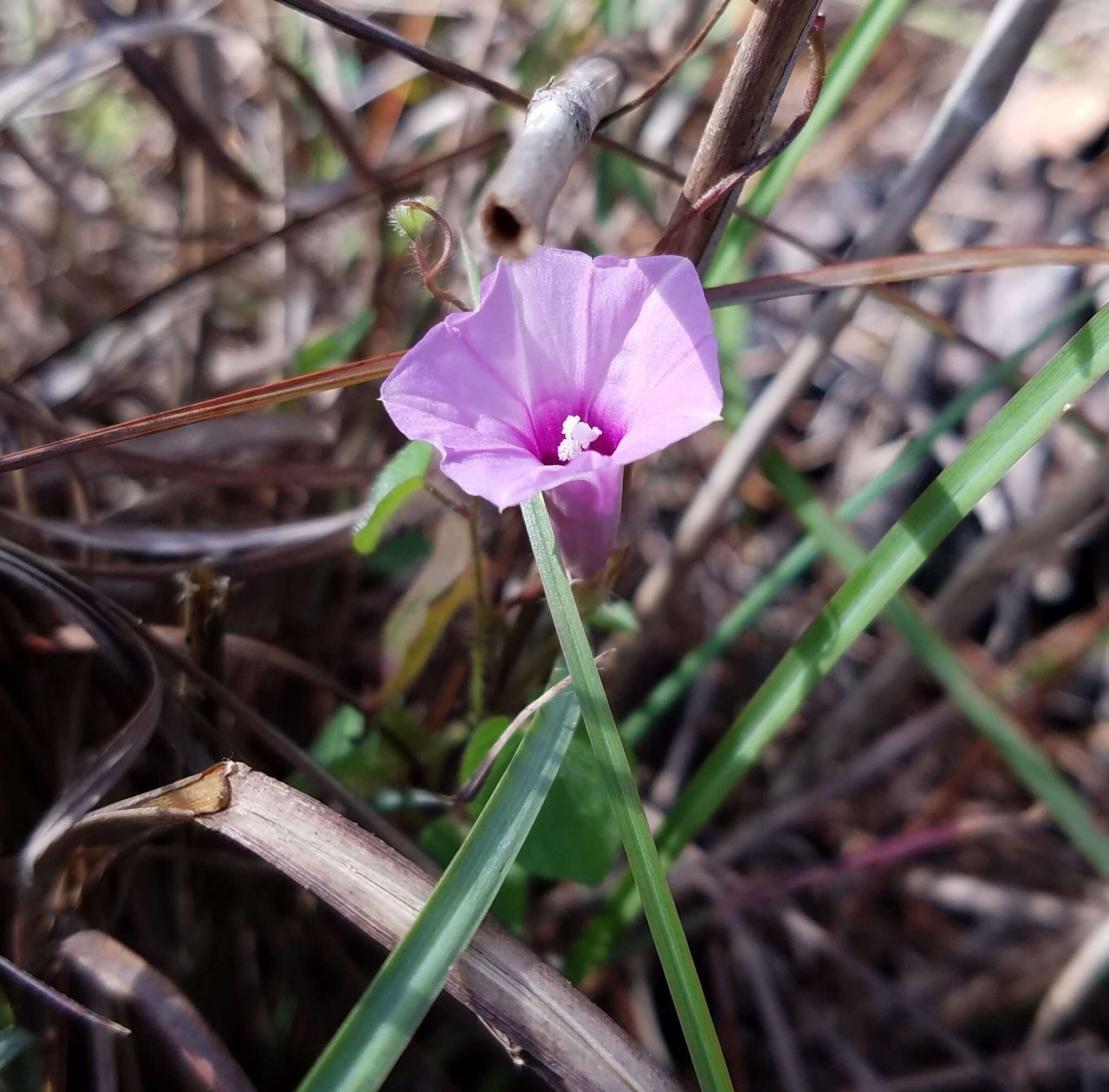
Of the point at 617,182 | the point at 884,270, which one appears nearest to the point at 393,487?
the point at 884,270

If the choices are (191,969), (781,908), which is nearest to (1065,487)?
(781,908)

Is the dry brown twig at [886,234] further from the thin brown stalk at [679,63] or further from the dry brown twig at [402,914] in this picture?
the dry brown twig at [402,914]

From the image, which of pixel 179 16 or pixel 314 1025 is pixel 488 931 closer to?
pixel 314 1025

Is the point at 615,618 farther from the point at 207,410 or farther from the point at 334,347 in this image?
the point at 334,347

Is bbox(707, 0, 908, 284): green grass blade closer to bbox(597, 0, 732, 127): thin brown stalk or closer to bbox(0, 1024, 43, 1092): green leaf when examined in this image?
bbox(597, 0, 732, 127): thin brown stalk

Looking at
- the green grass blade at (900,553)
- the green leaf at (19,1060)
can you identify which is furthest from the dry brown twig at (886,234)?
the green leaf at (19,1060)
